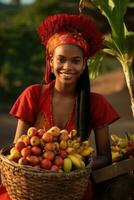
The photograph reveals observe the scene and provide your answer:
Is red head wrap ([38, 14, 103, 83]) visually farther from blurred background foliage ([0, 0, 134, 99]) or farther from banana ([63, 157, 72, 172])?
blurred background foliage ([0, 0, 134, 99])

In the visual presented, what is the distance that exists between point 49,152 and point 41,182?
0.18 m

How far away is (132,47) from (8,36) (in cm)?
1414

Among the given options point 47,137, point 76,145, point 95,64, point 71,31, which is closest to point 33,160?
point 47,137

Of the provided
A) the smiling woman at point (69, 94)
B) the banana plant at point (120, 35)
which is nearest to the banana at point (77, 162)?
the smiling woman at point (69, 94)

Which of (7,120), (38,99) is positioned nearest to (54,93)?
(38,99)

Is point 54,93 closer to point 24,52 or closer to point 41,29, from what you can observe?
point 41,29

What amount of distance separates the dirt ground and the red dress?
622 centimetres

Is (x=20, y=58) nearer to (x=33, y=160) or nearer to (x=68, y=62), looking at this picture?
(x=68, y=62)

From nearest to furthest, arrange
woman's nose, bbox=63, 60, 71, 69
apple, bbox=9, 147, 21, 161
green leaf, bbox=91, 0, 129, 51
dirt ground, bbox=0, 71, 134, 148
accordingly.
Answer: apple, bbox=9, 147, 21, 161 → woman's nose, bbox=63, 60, 71, 69 → green leaf, bbox=91, 0, 129, 51 → dirt ground, bbox=0, 71, 134, 148

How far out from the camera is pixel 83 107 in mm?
3537

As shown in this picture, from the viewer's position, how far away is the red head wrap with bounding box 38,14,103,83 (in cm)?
347

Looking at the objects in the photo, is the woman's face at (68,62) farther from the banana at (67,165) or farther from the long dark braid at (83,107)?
the banana at (67,165)

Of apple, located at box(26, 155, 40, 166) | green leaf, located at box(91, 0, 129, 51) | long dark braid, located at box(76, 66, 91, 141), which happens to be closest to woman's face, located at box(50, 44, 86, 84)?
long dark braid, located at box(76, 66, 91, 141)

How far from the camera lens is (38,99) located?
144 inches
